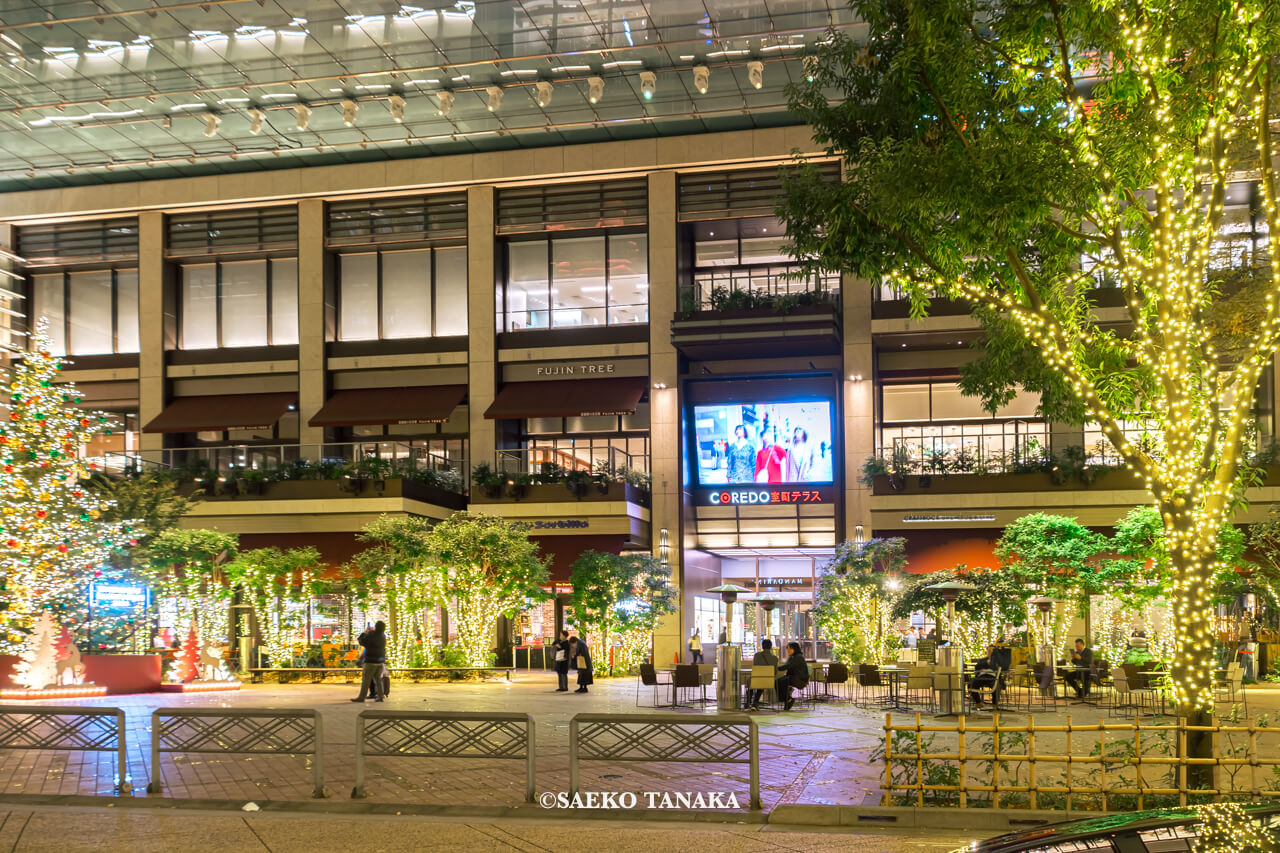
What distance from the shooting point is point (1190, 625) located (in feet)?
35.2

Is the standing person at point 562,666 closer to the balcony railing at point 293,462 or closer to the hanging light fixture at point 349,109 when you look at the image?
the balcony railing at point 293,462

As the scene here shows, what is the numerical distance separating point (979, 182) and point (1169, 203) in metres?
1.78

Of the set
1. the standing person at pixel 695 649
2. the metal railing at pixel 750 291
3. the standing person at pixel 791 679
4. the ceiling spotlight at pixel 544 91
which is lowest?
the standing person at pixel 695 649

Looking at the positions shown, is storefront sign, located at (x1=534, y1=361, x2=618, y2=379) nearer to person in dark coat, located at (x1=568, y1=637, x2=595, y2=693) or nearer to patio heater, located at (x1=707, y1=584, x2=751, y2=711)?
person in dark coat, located at (x1=568, y1=637, x2=595, y2=693)

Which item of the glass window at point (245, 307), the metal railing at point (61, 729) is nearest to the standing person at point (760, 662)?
the metal railing at point (61, 729)

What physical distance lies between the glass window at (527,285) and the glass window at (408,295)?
2852mm

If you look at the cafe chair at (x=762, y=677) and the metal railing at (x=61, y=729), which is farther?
the cafe chair at (x=762, y=677)

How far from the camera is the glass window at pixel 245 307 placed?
40.9 metres

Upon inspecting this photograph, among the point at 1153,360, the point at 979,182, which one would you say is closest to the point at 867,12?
the point at 979,182

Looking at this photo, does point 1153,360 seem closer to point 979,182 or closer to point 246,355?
point 979,182

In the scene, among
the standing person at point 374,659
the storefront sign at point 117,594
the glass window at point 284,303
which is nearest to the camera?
the standing person at point 374,659

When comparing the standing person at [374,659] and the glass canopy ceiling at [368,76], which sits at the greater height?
the glass canopy ceiling at [368,76]

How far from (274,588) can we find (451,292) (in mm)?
12979

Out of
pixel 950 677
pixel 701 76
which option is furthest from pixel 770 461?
pixel 950 677
